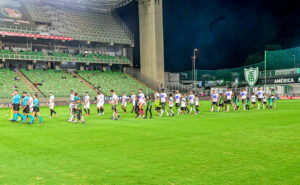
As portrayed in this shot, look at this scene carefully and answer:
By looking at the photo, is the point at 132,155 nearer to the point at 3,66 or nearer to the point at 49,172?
the point at 49,172

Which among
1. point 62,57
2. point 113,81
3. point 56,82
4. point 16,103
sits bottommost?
point 16,103

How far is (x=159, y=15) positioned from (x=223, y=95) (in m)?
36.7

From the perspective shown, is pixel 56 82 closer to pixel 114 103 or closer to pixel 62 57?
pixel 62 57

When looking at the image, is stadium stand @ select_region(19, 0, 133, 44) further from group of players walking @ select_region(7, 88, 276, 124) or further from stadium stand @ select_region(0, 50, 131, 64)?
group of players walking @ select_region(7, 88, 276, 124)

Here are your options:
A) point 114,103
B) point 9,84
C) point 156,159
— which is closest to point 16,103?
point 114,103

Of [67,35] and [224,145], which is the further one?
[67,35]

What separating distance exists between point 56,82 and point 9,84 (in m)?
7.75

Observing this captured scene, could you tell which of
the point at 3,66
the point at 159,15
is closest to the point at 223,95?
the point at 159,15

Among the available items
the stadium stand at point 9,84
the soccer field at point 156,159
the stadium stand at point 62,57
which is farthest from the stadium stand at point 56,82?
the soccer field at point 156,159

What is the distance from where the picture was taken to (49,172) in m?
6.98

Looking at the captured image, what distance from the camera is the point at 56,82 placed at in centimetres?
5278

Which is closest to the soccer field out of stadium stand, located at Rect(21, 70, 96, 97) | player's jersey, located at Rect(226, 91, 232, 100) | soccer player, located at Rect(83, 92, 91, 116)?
soccer player, located at Rect(83, 92, 91, 116)

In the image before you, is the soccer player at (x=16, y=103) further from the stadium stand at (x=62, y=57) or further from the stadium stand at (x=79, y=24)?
the stadium stand at (x=79, y=24)

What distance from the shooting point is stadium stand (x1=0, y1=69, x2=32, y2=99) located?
43931 mm
